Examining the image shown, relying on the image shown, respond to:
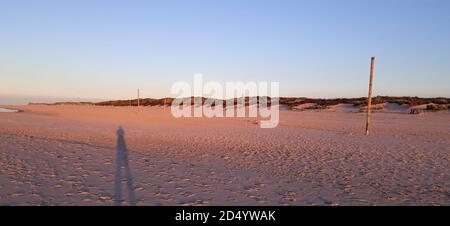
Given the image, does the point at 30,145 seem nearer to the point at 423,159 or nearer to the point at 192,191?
the point at 192,191

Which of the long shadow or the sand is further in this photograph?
the sand

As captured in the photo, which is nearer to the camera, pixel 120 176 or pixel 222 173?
pixel 120 176

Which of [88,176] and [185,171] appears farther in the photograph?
[185,171]

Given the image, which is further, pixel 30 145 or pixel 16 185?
pixel 30 145

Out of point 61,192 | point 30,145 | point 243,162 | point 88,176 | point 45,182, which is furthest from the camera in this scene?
point 30,145

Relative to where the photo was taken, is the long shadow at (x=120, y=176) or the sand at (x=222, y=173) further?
the sand at (x=222, y=173)

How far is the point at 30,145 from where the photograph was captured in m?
9.59
